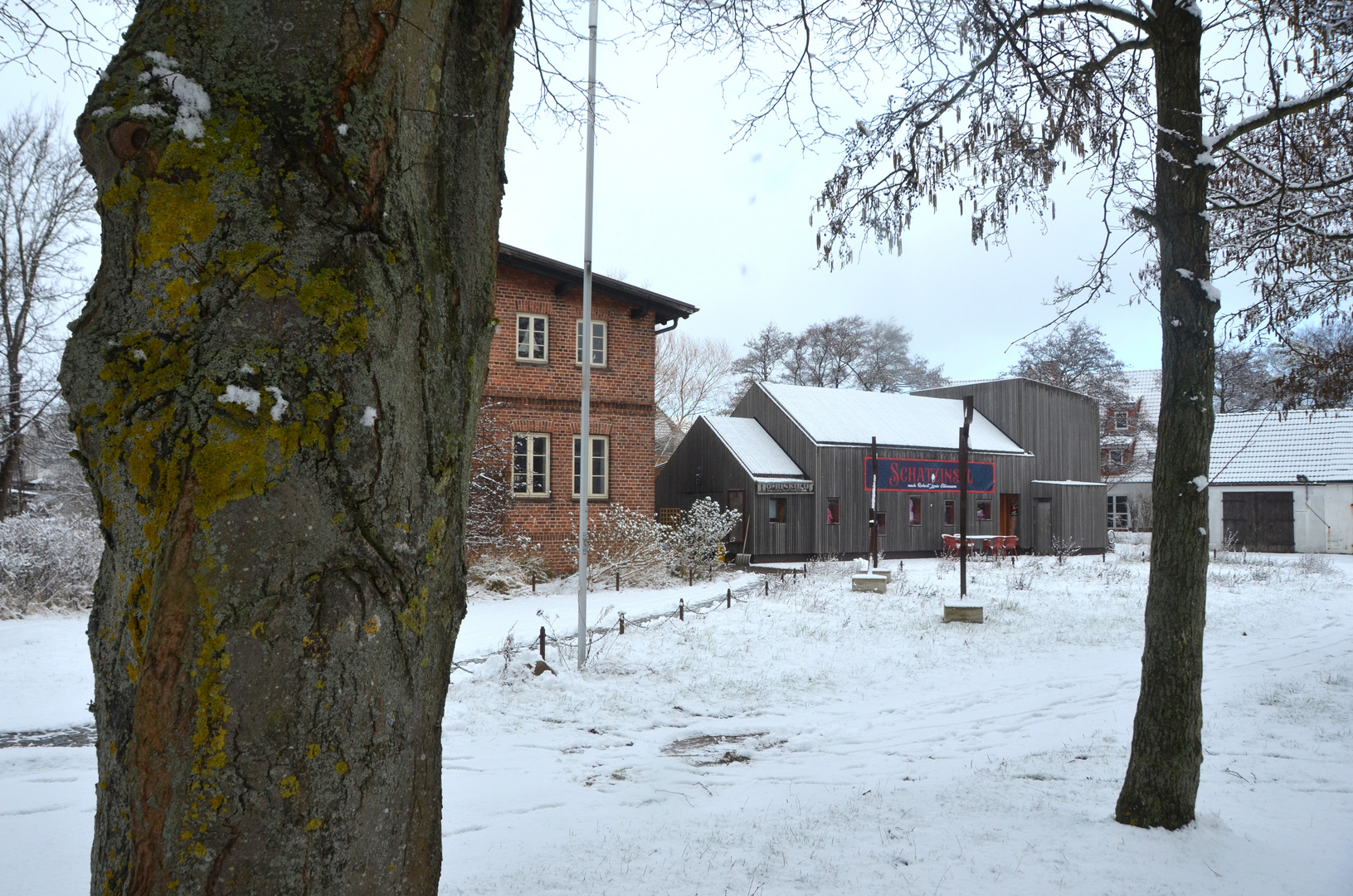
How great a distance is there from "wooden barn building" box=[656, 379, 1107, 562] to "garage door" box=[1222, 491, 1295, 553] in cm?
629

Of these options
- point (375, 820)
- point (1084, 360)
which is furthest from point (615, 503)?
A: point (1084, 360)

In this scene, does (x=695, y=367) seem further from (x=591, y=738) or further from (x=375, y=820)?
(x=375, y=820)

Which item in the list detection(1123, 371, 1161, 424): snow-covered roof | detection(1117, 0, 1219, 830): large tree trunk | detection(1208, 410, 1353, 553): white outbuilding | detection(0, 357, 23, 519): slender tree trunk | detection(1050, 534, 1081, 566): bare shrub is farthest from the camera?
detection(1123, 371, 1161, 424): snow-covered roof

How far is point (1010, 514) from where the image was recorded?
30516 mm

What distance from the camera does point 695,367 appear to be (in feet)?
134

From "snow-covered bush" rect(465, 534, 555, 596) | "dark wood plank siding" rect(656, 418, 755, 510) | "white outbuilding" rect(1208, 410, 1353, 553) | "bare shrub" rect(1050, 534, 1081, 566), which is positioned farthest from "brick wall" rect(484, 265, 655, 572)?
"white outbuilding" rect(1208, 410, 1353, 553)

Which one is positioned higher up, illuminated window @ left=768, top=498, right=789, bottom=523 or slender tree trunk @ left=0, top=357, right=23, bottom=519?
slender tree trunk @ left=0, top=357, right=23, bottom=519

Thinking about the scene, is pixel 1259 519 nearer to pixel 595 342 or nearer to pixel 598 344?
pixel 598 344

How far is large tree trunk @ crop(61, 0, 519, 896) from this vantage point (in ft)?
4.89

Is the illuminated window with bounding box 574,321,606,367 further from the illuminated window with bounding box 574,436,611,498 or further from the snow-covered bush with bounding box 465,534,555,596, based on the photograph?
the snow-covered bush with bounding box 465,534,555,596

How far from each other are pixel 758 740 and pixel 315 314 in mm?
6524

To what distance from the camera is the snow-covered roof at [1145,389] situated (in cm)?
4353

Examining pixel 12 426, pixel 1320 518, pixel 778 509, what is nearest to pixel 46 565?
pixel 12 426

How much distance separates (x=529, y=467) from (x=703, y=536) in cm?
444
